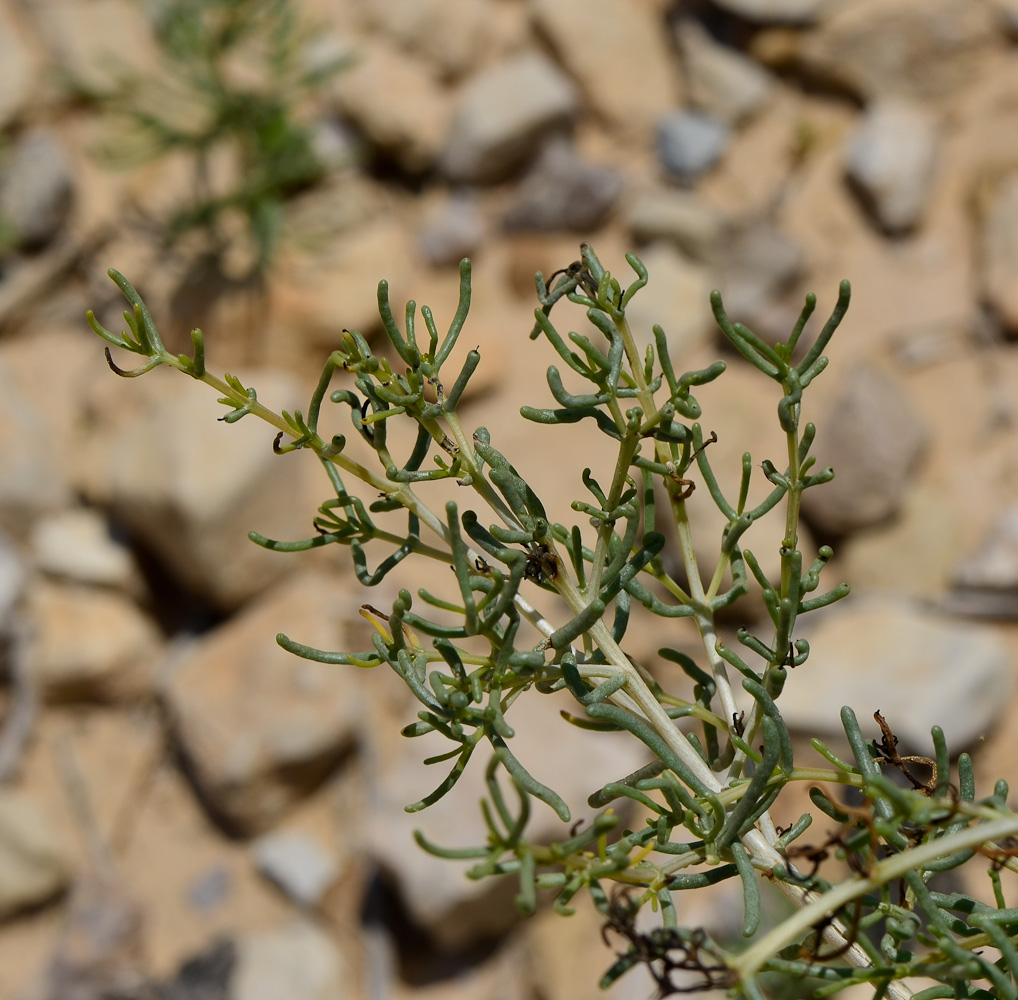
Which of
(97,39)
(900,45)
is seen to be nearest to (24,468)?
(97,39)

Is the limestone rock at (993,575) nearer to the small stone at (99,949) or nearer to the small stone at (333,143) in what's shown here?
the small stone at (99,949)

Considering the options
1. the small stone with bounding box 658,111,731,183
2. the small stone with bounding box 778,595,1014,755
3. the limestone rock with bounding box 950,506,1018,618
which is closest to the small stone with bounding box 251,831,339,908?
the small stone with bounding box 778,595,1014,755

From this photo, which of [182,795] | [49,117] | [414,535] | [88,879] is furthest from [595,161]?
[414,535]

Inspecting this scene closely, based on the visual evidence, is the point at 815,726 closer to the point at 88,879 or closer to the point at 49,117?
the point at 88,879

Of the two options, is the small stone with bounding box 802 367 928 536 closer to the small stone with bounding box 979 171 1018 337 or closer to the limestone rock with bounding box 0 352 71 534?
the small stone with bounding box 979 171 1018 337

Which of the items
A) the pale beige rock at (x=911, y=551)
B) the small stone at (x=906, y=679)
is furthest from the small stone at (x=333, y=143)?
the small stone at (x=906, y=679)
